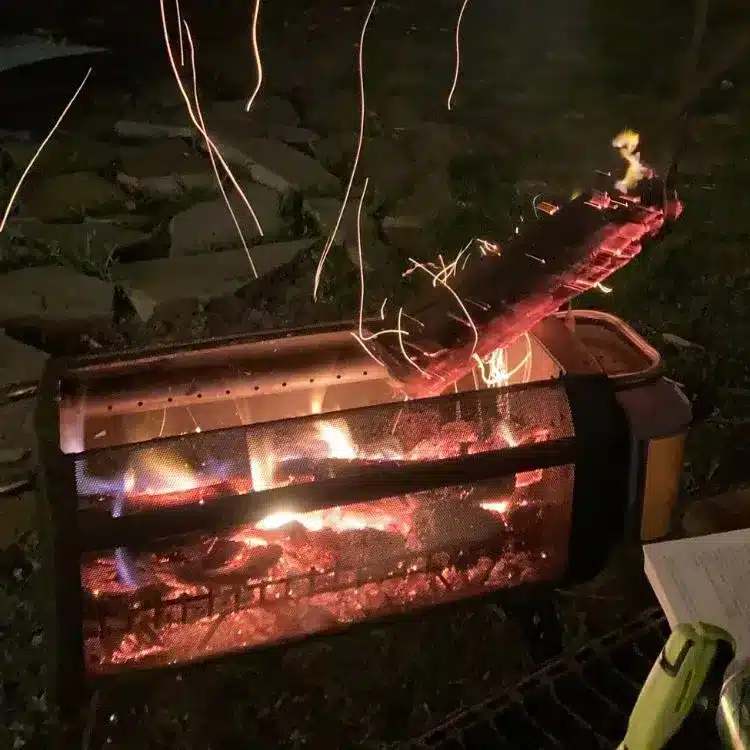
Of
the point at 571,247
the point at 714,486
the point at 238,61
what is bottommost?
the point at 714,486

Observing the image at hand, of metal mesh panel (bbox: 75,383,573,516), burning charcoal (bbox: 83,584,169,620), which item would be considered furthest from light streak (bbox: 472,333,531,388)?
burning charcoal (bbox: 83,584,169,620)

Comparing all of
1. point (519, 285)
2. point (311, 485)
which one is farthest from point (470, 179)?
point (311, 485)

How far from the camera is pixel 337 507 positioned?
119cm

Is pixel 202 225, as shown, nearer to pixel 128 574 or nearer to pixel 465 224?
pixel 465 224

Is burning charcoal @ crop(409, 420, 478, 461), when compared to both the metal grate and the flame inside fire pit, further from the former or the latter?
the metal grate

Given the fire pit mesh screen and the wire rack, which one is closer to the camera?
the fire pit mesh screen

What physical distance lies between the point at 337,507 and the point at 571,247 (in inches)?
19.6

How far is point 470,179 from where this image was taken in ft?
9.75

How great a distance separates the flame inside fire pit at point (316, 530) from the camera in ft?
3.63

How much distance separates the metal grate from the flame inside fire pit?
0.14m

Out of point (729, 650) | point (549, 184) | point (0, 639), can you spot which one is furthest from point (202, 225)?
point (729, 650)

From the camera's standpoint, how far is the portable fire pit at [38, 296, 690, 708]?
1094 mm

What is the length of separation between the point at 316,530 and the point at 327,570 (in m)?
0.06

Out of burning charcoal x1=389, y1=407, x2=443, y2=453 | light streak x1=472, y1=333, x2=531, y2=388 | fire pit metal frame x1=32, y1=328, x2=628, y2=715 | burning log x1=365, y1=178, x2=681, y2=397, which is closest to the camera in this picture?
fire pit metal frame x1=32, y1=328, x2=628, y2=715
